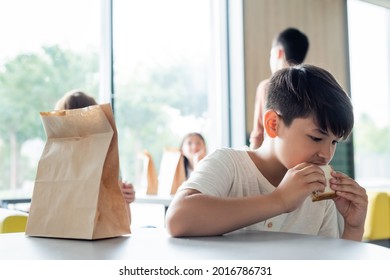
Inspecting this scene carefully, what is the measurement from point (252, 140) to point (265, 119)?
1.55 meters

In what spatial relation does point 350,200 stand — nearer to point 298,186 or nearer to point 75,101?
point 298,186

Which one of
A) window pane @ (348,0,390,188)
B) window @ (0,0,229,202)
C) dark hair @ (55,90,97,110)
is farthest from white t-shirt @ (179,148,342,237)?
window pane @ (348,0,390,188)

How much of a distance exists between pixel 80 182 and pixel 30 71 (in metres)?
2.80

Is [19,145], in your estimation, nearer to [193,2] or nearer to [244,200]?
[193,2]

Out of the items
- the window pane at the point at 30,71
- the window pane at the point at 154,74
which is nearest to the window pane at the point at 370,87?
the window pane at the point at 154,74

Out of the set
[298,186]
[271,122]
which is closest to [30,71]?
[271,122]

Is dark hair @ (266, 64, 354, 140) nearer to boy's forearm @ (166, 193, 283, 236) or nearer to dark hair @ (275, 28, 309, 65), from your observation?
boy's forearm @ (166, 193, 283, 236)

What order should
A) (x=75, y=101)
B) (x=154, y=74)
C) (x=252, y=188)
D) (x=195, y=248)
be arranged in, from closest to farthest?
(x=195, y=248), (x=252, y=188), (x=75, y=101), (x=154, y=74)

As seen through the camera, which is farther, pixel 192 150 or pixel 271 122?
pixel 192 150

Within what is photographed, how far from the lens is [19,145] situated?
3463 millimetres

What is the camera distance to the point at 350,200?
109 cm

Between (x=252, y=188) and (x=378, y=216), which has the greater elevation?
(x=252, y=188)

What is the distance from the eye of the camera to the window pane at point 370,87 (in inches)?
210

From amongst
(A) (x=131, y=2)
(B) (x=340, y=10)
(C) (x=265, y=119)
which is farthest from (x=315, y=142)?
(B) (x=340, y=10)
